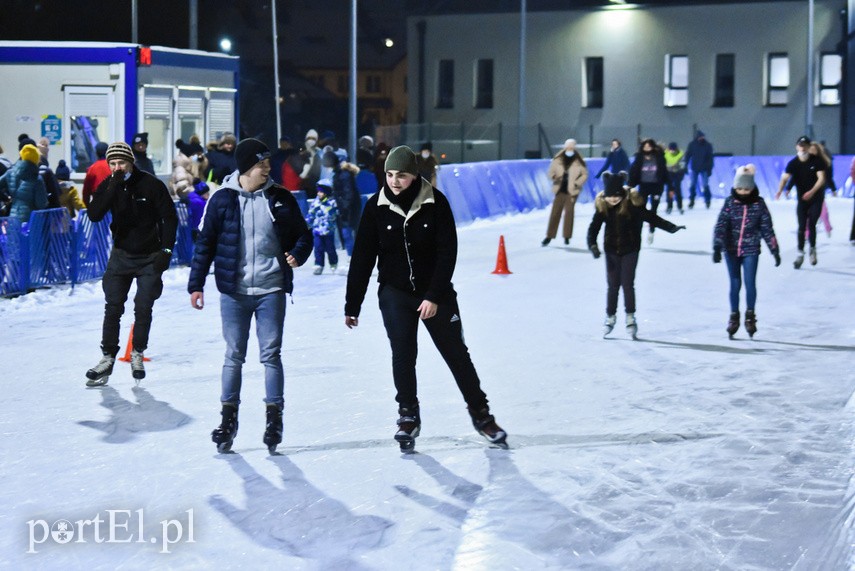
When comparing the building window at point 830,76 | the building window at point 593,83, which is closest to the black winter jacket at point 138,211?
the building window at point 830,76

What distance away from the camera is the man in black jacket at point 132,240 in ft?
32.4

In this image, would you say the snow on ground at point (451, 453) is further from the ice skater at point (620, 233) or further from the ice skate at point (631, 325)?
the ice skater at point (620, 233)

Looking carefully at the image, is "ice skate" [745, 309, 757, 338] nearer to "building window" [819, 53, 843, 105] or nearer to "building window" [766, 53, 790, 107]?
"building window" [819, 53, 843, 105]

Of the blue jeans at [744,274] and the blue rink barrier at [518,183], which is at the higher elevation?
the blue rink barrier at [518,183]

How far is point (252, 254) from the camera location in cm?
791

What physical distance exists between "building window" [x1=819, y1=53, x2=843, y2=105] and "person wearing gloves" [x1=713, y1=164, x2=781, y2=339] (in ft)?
124

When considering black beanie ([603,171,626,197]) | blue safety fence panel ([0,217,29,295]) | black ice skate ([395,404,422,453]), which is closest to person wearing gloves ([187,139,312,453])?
black ice skate ([395,404,422,453])

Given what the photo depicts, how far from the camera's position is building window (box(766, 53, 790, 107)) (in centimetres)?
4972

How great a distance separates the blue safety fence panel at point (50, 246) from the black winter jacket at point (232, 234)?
25.9 ft

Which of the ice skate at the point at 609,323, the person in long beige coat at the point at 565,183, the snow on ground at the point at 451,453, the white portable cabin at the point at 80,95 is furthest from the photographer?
the person in long beige coat at the point at 565,183

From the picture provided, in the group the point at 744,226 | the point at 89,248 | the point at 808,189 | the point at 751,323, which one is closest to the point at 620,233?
the point at 744,226

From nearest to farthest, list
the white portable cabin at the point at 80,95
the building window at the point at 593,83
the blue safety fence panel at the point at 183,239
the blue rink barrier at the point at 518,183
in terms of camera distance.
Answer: the blue safety fence panel at the point at 183,239
the white portable cabin at the point at 80,95
the blue rink barrier at the point at 518,183
the building window at the point at 593,83

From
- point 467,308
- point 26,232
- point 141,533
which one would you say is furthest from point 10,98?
point 141,533

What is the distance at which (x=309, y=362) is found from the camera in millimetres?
11250
